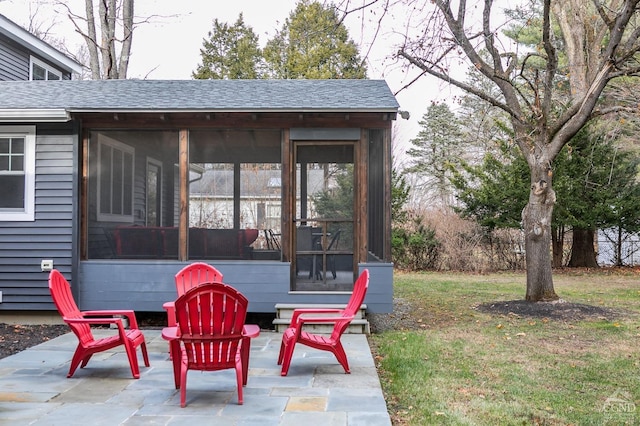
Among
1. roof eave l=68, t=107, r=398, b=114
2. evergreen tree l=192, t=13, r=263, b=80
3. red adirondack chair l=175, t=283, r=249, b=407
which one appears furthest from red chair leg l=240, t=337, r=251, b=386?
evergreen tree l=192, t=13, r=263, b=80

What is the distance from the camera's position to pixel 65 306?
17.3 feet

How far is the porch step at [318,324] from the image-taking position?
7.36 meters

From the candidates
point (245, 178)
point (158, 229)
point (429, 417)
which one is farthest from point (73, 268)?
point (429, 417)

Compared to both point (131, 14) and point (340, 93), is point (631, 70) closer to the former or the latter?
point (340, 93)

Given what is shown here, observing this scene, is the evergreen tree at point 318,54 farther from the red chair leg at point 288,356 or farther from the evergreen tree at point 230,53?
the red chair leg at point 288,356

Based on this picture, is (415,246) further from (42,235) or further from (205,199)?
(42,235)

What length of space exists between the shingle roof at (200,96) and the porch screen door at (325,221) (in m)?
0.65

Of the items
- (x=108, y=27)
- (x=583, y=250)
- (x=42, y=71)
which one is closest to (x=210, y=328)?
(x=42, y=71)

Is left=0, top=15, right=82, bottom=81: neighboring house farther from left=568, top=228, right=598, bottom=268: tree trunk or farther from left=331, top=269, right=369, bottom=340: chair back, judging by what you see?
left=568, top=228, right=598, bottom=268: tree trunk

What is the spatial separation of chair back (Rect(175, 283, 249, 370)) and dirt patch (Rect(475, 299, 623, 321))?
5.50 metres

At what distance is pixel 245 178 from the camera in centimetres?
804

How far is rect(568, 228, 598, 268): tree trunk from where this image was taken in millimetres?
16906

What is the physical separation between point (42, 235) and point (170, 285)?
182 centimetres

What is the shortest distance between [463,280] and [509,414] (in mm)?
10188
